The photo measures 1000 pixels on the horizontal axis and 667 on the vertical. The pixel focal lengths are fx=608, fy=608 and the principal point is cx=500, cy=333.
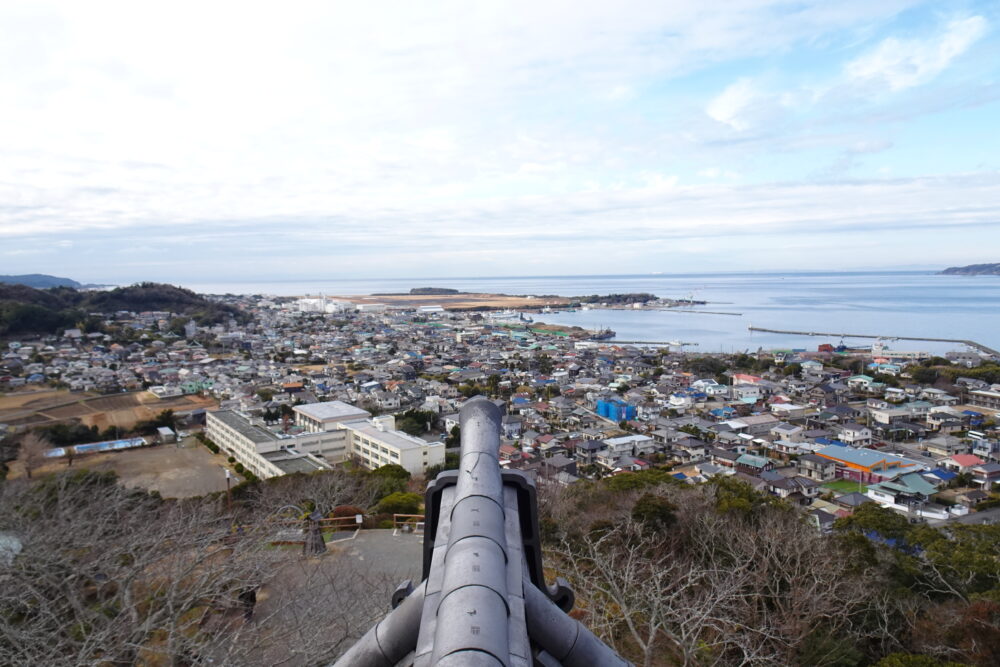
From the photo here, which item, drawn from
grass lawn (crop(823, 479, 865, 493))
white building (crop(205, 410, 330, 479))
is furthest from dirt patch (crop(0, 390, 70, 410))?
grass lawn (crop(823, 479, 865, 493))

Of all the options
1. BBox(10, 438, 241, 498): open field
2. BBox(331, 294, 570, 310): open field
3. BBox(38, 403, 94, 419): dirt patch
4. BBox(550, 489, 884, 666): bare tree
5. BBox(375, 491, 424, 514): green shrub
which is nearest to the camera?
BBox(550, 489, 884, 666): bare tree

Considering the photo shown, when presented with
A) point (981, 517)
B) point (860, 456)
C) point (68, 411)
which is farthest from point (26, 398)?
point (981, 517)

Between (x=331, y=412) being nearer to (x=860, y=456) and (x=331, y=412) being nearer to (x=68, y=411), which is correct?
(x=68, y=411)

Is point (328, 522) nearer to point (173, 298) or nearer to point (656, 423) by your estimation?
point (656, 423)

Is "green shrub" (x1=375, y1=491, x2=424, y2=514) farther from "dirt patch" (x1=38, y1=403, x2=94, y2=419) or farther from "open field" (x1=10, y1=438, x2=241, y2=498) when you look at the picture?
"dirt patch" (x1=38, y1=403, x2=94, y2=419)

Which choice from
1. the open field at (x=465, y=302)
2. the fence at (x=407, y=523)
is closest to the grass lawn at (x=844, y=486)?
the fence at (x=407, y=523)

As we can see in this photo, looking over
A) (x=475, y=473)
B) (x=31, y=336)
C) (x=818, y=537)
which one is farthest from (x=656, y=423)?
(x=31, y=336)
